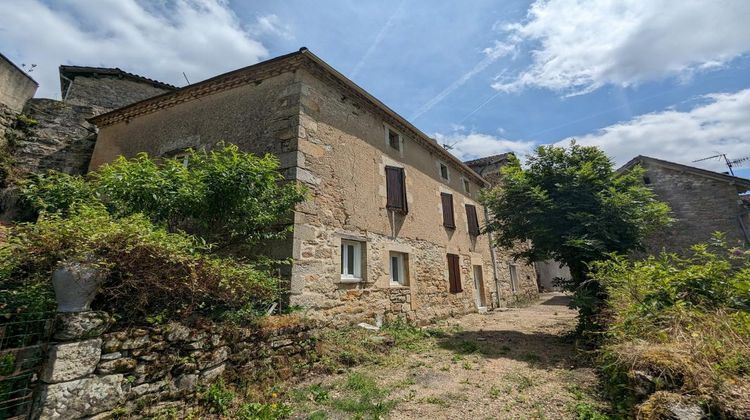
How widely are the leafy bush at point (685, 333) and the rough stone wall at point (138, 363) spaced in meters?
3.92

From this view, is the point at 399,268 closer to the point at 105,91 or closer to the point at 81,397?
the point at 81,397

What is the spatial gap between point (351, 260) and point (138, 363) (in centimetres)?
459

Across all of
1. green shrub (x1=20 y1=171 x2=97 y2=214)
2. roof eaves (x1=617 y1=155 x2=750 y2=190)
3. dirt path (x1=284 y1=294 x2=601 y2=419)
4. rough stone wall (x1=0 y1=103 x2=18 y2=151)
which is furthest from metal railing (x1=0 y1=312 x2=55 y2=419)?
roof eaves (x1=617 y1=155 x2=750 y2=190)

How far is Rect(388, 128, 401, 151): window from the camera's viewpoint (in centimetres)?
933

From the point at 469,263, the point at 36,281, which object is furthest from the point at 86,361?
the point at 469,263

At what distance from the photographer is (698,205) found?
12.0m

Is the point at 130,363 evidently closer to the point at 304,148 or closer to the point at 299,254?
Result: the point at 299,254

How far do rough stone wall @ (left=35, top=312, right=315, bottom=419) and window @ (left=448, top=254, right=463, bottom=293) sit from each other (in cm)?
707

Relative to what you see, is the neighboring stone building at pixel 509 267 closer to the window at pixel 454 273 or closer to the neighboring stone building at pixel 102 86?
the window at pixel 454 273

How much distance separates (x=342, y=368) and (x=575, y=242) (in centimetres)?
473

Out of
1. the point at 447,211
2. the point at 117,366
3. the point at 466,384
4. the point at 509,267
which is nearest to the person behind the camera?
the point at 117,366

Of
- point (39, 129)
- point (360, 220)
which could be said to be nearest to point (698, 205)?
point (360, 220)

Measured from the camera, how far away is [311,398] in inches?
148

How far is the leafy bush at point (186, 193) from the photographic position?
14.8ft
